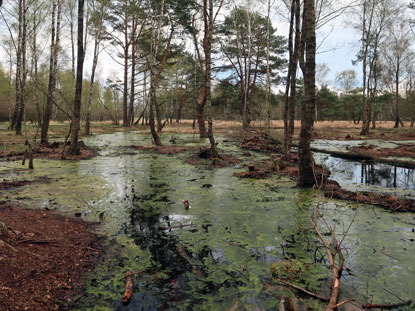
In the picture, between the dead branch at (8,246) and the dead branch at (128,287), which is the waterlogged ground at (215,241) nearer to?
the dead branch at (128,287)

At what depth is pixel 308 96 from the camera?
21.1 ft

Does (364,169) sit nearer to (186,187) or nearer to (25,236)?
(186,187)

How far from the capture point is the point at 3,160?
9.95 meters

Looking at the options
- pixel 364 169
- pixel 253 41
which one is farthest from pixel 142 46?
pixel 364 169

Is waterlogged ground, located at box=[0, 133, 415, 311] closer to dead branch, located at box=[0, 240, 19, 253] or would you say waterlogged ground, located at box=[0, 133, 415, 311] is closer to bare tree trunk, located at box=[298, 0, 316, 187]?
bare tree trunk, located at box=[298, 0, 316, 187]

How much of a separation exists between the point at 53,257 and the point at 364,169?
1016cm

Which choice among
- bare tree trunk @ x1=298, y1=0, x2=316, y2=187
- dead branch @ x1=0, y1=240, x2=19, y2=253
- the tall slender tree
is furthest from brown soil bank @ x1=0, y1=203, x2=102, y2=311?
the tall slender tree

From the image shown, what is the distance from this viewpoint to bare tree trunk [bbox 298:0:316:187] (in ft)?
20.2

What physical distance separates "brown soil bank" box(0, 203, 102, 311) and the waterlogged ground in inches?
8.1

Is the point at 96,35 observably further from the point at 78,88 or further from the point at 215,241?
the point at 215,241

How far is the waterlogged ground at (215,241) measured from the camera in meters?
2.74

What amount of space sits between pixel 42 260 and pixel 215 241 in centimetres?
215

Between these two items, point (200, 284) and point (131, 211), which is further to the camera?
point (131, 211)

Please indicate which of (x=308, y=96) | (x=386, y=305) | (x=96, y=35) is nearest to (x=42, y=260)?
(x=386, y=305)
